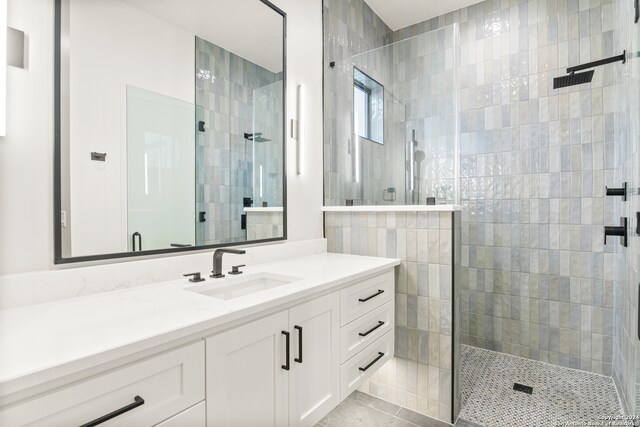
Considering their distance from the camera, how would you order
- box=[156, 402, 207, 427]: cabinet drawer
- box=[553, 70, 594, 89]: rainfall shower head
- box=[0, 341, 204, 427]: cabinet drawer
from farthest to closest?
box=[553, 70, 594, 89]: rainfall shower head
box=[156, 402, 207, 427]: cabinet drawer
box=[0, 341, 204, 427]: cabinet drawer

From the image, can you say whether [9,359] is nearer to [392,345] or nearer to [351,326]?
[351,326]

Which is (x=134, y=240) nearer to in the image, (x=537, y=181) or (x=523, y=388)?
(x=523, y=388)

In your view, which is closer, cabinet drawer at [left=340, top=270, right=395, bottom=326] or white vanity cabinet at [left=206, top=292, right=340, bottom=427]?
white vanity cabinet at [left=206, top=292, right=340, bottom=427]

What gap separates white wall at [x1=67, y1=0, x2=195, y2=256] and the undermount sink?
35 centimetres

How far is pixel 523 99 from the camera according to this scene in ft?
8.39

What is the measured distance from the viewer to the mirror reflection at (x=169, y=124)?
1.10 meters

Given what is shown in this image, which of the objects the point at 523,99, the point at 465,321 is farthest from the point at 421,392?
the point at 523,99

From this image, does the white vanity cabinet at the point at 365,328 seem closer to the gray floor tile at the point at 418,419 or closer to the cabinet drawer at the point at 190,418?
the gray floor tile at the point at 418,419

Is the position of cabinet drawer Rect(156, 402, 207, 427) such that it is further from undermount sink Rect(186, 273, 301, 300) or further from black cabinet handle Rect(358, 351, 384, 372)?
black cabinet handle Rect(358, 351, 384, 372)

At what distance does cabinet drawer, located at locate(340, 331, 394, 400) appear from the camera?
1.44 meters

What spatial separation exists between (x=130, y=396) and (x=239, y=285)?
0.75 metres

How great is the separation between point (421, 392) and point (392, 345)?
0.31 metres

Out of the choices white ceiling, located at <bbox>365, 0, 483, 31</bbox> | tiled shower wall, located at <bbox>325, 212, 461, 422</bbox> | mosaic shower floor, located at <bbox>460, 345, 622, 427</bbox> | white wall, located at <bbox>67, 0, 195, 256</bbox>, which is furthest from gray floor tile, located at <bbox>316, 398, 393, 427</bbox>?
white ceiling, located at <bbox>365, 0, 483, 31</bbox>

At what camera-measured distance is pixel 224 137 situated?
1601 mm
